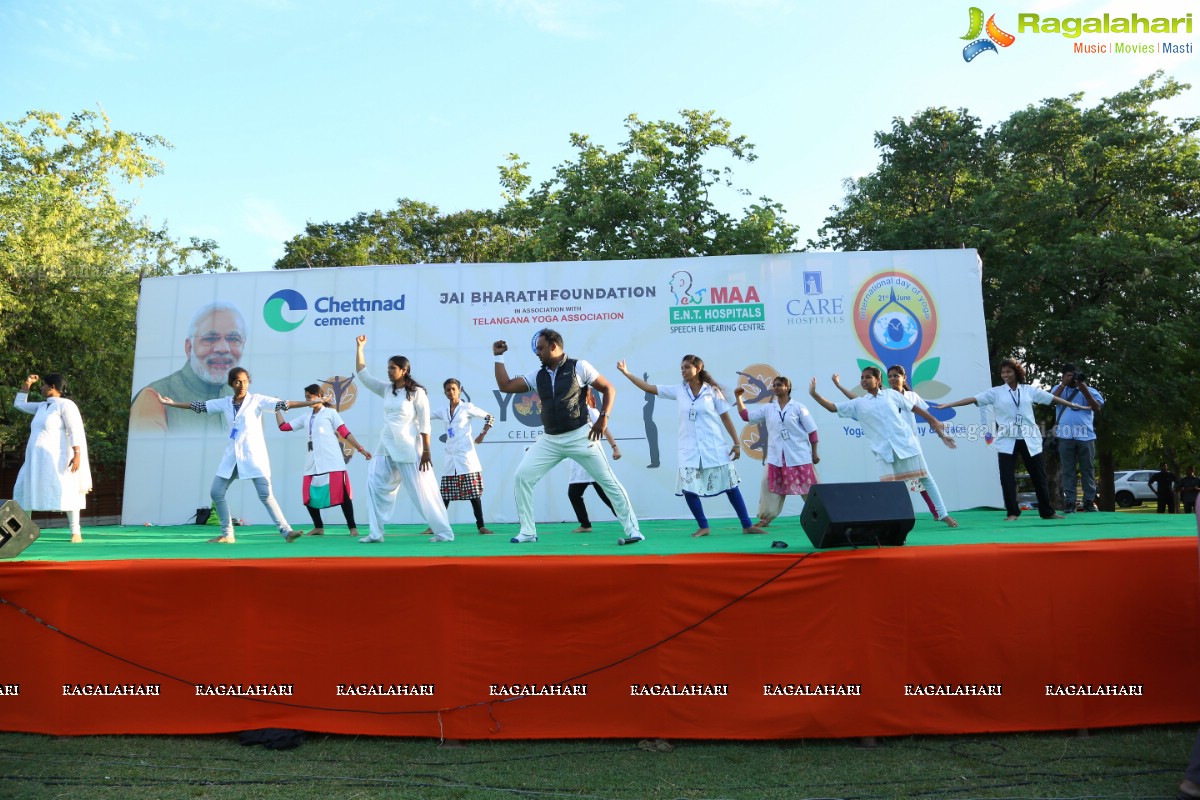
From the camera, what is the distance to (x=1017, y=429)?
7.84 meters

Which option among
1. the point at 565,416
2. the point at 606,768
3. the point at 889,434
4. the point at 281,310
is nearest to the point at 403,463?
the point at 565,416

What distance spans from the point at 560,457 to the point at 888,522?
9.76 feet

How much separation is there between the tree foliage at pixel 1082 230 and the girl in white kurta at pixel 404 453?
1315 cm

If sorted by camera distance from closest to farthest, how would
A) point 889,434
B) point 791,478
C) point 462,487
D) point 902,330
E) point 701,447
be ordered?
point 701,447, point 889,434, point 791,478, point 462,487, point 902,330

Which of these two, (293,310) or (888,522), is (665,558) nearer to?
(888,522)

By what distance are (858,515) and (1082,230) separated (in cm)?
1559

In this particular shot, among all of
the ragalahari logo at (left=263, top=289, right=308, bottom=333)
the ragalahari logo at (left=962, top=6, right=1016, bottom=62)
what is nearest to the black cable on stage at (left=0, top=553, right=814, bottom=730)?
the ragalahari logo at (left=263, top=289, right=308, bottom=333)

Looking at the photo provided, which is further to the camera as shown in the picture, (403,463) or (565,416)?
(403,463)

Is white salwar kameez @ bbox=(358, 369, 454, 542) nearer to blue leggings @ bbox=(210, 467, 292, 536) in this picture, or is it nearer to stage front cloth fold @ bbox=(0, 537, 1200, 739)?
blue leggings @ bbox=(210, 467, 292, 536)

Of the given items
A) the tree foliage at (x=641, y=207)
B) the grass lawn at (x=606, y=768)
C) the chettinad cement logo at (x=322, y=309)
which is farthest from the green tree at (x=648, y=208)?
the grass lawn at (x=606, y=768)

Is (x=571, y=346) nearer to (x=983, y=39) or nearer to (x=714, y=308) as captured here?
(x=714, y=308)

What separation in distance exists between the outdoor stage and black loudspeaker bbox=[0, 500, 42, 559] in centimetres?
32

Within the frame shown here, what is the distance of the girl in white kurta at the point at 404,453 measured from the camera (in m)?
7.20

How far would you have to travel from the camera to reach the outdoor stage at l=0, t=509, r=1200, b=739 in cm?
381
